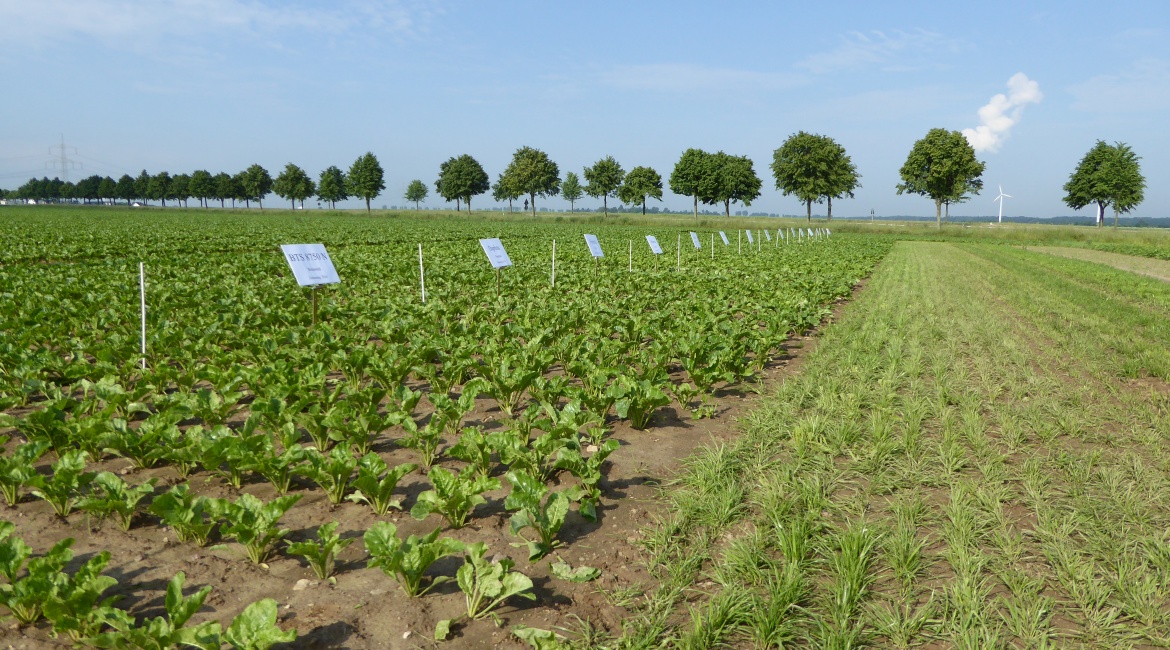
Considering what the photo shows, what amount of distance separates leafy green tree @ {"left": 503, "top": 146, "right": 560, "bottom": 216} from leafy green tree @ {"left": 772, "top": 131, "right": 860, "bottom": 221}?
109 feet

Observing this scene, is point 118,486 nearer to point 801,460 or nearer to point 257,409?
point 257,409

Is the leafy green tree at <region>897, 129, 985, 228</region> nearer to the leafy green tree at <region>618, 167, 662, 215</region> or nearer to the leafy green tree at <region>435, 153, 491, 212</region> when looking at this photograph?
the leafy green tree at <region>618, 167, 662, 215</region>

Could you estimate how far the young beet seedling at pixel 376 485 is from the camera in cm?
430

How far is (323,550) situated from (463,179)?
10802 centimetres

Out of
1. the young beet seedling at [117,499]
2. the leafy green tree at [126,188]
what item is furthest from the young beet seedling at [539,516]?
the leafy green tree at [126,188]

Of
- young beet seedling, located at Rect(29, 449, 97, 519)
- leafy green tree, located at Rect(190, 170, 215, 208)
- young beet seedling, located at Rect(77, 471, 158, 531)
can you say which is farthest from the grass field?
leafy green tree, located at Rect(190, 170, 215, 208)

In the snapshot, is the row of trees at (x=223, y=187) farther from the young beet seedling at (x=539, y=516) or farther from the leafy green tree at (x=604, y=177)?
the young beet seedling at (x=539, y=516)

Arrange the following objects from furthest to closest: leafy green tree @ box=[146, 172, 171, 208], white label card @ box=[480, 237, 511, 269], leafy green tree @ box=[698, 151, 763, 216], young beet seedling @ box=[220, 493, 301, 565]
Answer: leafy green tree @ box=[146, 172, 171, 208] < leafy green tree @ box=[698, 151, 763, 216] < white label card @ box=[480, 237, 511, 269] < young beet seedling @ box=[220, 493, 301, 565]

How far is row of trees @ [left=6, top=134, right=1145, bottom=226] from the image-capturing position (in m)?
74.9

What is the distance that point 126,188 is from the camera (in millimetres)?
159375

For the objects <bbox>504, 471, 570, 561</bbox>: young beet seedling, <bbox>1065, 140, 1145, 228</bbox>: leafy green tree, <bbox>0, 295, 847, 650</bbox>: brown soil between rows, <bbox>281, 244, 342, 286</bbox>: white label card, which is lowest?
<bbox>0, 295, 847, 650</bbox>: brown soil between rows

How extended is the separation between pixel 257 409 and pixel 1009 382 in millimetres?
8295

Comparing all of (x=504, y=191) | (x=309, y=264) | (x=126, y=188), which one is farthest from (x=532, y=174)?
(x=126, y=188)

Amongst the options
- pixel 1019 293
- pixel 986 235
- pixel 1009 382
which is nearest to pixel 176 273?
pixel 1009 382
